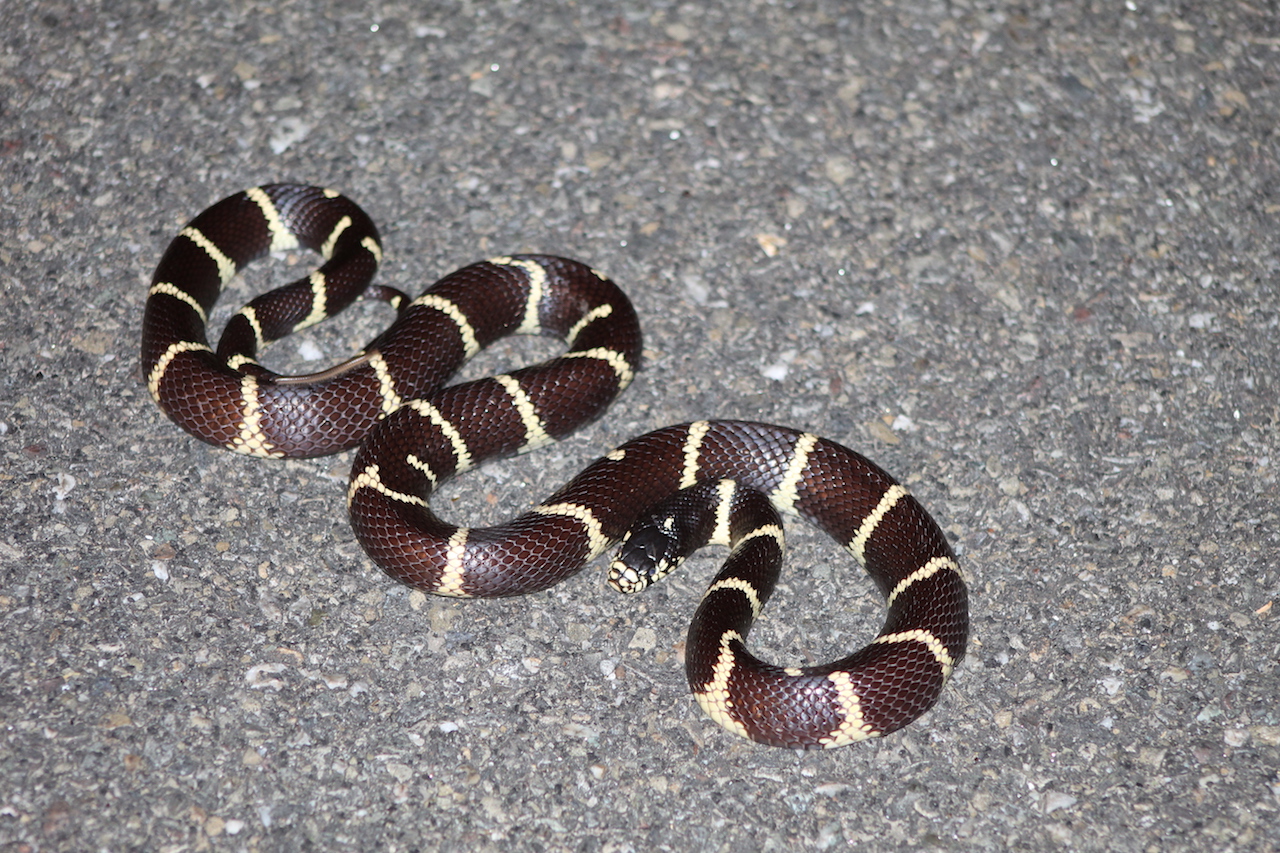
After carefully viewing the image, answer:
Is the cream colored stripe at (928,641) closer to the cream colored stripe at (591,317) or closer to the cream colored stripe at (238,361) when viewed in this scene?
the cream colored stripe at (591,317)

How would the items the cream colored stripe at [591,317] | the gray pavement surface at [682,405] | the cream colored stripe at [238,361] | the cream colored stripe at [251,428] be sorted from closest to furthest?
1. the gray pavement surface at [682,405]
2. the cream colored stripe at [251,428]
3. the cream colored stripe at [238,361]
4. the cream colored stripe at [591,317]

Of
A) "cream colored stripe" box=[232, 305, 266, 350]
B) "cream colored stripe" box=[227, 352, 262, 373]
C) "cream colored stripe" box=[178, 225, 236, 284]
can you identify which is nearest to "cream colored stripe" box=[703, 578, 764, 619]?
"cream colored stripe" box=[227, 352, 262, 373]

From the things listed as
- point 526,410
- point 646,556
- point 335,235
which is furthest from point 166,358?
point 646,556

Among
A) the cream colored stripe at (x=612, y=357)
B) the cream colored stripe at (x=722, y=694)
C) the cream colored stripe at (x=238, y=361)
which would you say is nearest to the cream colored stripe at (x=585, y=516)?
the cream colored stripe at (x=722, y=694)

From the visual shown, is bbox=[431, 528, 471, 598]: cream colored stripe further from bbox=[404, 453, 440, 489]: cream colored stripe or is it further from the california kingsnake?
bbox=[404, 453, 440, 489]: cream colored stripe

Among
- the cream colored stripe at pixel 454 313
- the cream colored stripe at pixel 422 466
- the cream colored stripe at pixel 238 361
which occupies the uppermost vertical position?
the cream colored stripe at pixel 454 313

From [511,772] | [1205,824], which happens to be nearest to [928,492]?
[1205,824]

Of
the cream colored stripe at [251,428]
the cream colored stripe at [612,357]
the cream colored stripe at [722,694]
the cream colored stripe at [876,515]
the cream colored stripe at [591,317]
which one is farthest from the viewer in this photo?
the cream colored stripe at [591,317]
